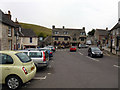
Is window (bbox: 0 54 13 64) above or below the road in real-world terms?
above

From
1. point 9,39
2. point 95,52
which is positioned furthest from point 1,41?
point 95,52

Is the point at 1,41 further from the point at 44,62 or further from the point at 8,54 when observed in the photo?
the point at 8,54

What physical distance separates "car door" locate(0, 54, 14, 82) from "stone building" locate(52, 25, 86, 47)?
55.9 metres

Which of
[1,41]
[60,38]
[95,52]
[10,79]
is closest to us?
[10,79]

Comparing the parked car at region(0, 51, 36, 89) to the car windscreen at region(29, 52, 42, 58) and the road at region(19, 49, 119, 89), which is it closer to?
the road at region(19, 49, 119, 89)

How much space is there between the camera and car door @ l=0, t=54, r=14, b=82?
5820mm

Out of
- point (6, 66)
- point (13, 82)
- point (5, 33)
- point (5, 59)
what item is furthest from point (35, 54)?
point (5, 33)

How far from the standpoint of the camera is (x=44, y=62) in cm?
977

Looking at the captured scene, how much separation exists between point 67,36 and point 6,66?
59.5 meters

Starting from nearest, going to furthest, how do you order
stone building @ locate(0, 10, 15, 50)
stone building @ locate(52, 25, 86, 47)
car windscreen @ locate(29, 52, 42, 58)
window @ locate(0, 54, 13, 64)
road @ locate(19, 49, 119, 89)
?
1. window @ locate(0, 54, 13, 64)
2. road @ locate(19, 49, 119, 89)
3. car windscreen @ locate(29, 52, 42, 58)
4. stone building @ locate(0, 10, 15, 50)
5. stone building @ locate(52, 25, 86, 47)

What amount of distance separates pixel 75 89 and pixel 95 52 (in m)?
14.9

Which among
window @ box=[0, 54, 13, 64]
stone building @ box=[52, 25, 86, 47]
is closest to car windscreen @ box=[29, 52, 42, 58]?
window @ box=[0, 54, 13, 64]

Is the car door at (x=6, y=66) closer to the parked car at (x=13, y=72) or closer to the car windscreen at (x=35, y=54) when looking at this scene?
the parked car at (x=13, y=72)

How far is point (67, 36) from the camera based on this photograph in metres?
64.8
